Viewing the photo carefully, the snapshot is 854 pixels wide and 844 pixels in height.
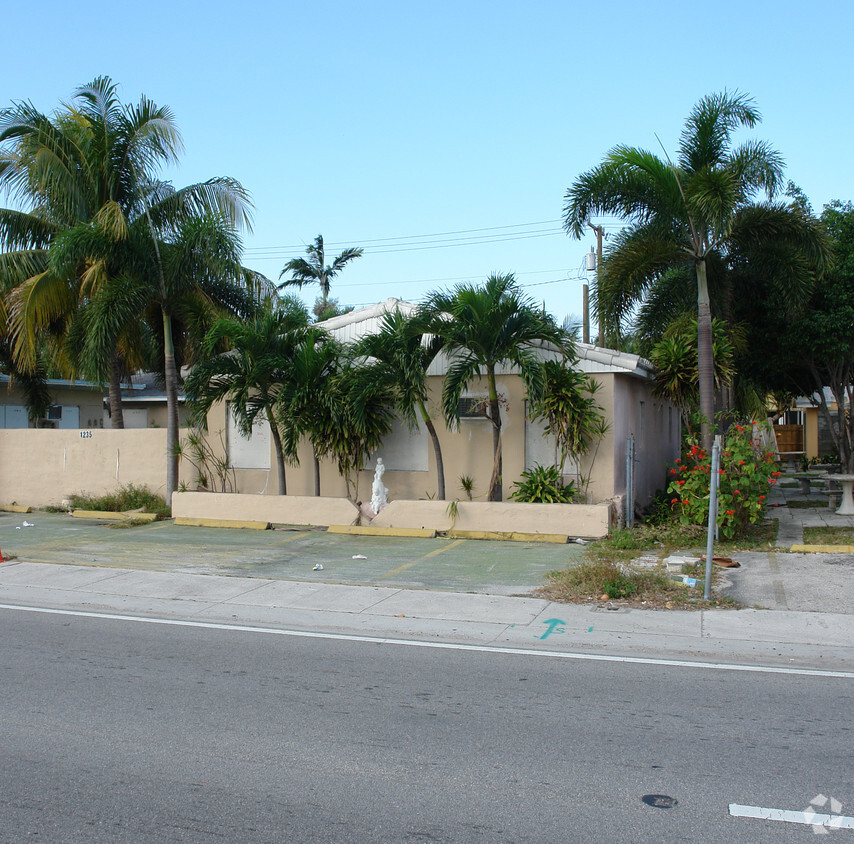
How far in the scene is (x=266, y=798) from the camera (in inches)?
184

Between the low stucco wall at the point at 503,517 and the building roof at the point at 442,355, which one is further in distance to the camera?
the building roof at the point at 442,355

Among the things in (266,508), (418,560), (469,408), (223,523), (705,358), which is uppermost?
(705,358)

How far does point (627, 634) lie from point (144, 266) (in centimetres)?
1288

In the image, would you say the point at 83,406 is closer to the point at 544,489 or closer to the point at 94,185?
the point at 94,185

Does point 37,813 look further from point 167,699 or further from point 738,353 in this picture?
point 738,353

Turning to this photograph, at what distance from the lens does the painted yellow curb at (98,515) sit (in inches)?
691

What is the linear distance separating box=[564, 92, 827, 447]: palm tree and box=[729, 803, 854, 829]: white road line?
978 centimetres

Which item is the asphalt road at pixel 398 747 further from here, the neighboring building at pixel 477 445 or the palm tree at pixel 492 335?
the neighboring building at pixel 477 445

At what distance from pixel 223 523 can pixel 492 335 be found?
6461mm

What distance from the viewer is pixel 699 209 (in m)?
13.4

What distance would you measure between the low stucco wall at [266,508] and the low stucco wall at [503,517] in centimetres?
77

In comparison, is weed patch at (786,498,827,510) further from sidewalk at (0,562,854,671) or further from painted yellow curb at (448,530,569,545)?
sidewalk at (0,562,854,671)

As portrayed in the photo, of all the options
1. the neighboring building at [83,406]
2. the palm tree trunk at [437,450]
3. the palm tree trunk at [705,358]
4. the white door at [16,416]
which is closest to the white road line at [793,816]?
the palm tree trunk at [705,358]

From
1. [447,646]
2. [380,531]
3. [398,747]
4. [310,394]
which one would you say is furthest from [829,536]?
[398,747]
